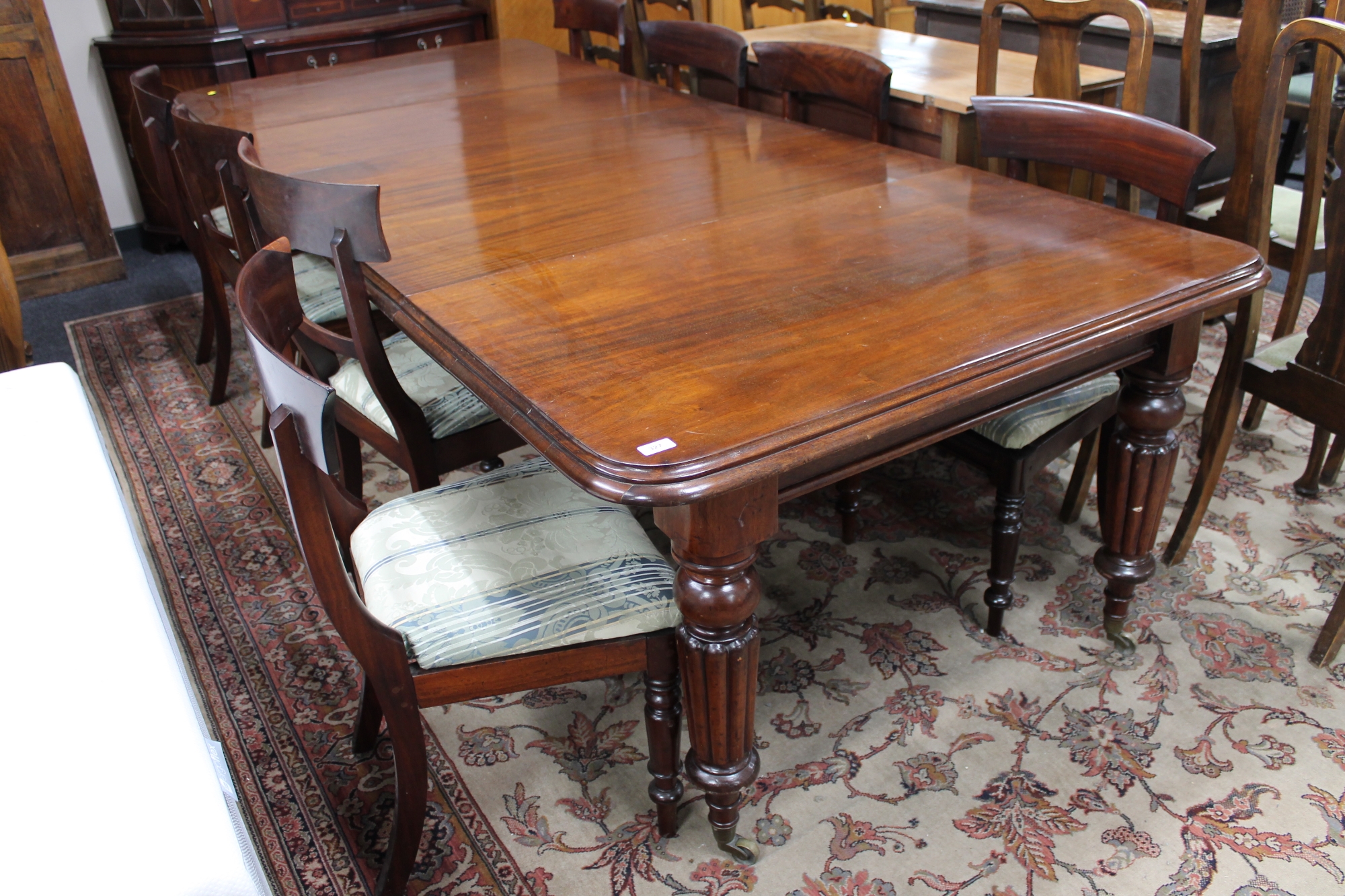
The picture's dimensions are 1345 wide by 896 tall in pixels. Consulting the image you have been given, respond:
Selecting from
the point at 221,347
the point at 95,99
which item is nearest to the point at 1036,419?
the point at 221,347

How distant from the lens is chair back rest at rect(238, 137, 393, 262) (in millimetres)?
1409

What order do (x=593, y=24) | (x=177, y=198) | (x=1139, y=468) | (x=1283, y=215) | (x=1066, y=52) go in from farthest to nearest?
(x=593, y=24) < (x=177, y=198) < (x=1283, y=215) < (x=1066, y=52) < (x=1139, y=468)

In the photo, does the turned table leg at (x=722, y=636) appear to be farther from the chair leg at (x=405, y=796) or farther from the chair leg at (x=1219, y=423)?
the chair leg at (x=1219, y=423)

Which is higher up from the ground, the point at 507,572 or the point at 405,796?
the point at 507,572

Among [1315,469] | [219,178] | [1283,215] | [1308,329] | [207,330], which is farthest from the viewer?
[207,330]

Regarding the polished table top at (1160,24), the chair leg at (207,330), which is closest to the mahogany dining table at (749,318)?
the chair leg at (207,330)

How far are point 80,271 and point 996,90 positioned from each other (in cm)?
319

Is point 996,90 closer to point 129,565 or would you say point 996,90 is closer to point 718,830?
point 718,830

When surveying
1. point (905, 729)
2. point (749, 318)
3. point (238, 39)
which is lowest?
point (905, 729)

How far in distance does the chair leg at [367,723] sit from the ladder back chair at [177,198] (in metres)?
1.33

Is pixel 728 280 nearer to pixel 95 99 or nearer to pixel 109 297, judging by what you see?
pixel 109 297

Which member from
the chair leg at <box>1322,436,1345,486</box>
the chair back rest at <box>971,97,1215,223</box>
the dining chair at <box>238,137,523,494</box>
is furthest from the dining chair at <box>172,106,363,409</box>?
the chair leg at <box>1322,436,1345,486</box>

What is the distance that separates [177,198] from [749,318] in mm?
1921

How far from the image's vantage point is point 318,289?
7.22ft
